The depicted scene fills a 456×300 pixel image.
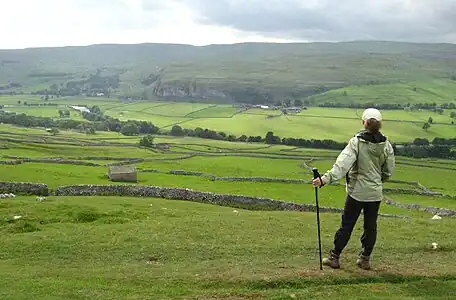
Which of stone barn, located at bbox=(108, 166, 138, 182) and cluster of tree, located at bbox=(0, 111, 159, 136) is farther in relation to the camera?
cluster of tree, located at bbox=(0, 111, 159, 136)

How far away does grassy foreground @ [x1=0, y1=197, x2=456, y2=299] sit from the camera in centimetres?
1507

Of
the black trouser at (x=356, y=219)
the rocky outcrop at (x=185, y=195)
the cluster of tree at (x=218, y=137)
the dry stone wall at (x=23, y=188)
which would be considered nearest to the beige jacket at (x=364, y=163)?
the black trouser at (x=356, y=219)

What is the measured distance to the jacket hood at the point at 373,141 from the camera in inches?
627

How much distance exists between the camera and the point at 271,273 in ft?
53.5

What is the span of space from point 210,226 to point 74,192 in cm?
2467

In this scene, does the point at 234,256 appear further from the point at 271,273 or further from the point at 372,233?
the point at 372,233

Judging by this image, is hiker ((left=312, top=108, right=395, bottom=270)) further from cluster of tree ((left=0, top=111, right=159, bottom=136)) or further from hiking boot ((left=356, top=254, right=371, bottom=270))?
cluster of tree ((left=0, top=111, right=159, bottom=136))

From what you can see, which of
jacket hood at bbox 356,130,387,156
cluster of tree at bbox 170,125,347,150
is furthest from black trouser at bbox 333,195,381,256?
cluster of tree at bbox 170,125,347,150

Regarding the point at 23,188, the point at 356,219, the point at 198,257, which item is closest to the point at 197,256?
the point at 198,257

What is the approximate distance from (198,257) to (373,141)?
7998mm

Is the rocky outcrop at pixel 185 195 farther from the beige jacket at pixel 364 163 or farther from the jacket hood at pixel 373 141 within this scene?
the jacket hood at pixel 373 141

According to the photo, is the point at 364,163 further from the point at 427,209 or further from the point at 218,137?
the point at 218,137

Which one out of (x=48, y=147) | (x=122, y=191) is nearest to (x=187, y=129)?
(x=48, y=147)

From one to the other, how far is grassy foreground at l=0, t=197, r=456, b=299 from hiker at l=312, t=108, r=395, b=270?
1.26 meters
